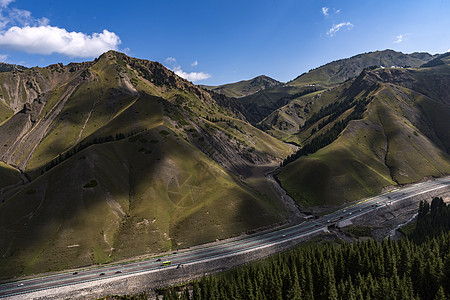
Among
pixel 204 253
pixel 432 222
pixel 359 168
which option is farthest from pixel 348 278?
Answer: pixel 359 168

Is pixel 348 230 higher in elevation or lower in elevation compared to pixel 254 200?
lower

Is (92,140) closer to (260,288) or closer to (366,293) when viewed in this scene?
(260,288)

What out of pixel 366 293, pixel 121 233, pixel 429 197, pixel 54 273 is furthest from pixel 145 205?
pixel 429 197

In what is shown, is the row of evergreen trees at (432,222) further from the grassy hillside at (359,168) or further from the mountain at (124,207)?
→ the mountain at (124,207)

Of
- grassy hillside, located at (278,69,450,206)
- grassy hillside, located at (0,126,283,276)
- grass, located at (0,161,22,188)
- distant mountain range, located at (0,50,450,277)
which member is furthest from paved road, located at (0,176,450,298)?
grass, located at (0,161,22,188)

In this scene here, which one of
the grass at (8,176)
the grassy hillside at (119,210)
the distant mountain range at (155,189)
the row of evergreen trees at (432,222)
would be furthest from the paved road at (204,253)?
the grass at (8,176)

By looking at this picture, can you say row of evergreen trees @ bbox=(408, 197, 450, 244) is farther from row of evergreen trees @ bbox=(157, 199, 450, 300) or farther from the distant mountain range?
the distant mountain range
